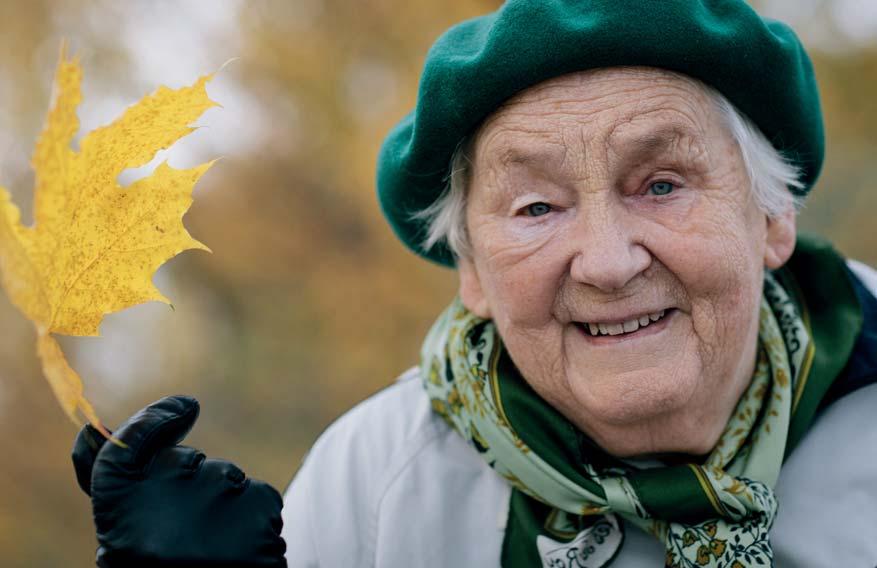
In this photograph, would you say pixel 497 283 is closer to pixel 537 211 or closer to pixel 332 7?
pixel 537 211

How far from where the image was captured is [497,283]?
6.04 feet

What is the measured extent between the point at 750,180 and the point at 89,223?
51.3 inches

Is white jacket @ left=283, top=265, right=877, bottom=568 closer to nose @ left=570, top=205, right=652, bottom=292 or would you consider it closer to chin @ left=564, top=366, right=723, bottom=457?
chin @ left=564, top=366, right=723, bottom=457

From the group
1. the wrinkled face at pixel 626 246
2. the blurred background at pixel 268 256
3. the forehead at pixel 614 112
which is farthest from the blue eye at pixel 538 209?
the blurred background at pixel 268 256

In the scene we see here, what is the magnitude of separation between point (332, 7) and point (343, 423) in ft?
18.6

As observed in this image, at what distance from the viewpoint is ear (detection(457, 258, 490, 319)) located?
81.2 inches

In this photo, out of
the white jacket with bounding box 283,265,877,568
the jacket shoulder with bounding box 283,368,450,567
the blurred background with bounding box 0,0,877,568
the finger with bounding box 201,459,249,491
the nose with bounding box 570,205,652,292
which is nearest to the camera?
the finger with bounding box 201,459,249,491

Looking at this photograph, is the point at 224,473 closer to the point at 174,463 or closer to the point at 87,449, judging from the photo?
the point at 174,463

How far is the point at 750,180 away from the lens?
1.79m

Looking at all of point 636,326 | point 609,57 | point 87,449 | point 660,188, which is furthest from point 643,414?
point 87,449

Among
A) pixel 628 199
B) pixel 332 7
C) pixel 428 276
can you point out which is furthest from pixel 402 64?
pixel 628 199

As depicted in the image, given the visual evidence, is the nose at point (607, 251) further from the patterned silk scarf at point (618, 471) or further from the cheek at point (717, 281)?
the patterned silk scarf at point (618, 471)

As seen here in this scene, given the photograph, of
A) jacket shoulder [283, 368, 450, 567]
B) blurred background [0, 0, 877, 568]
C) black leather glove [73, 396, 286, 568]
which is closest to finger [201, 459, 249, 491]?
black leather glove [73, 396, 286, 568]

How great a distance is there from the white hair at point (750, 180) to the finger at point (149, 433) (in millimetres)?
767
